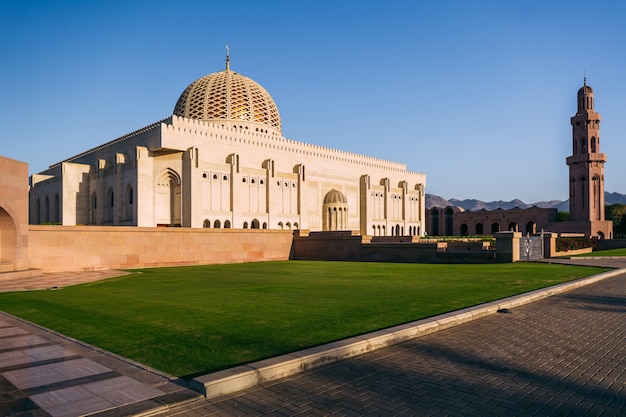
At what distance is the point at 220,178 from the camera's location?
39.3 metres

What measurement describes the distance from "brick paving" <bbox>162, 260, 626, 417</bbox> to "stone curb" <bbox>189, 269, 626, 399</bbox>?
0.11m

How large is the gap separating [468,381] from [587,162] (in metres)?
57.1

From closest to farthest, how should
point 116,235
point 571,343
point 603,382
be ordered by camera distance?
point 603,382
point 571,343
point 116,235

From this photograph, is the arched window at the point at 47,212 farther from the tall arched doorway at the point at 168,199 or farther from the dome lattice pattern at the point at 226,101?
the dome lattice pattern at the point at 226,101

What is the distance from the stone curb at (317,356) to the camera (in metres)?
4.20

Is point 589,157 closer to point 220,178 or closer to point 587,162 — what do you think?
point 587,162

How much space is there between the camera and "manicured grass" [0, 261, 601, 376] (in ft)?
18.1

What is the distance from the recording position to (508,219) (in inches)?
2469

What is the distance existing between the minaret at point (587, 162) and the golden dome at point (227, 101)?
35.4 m

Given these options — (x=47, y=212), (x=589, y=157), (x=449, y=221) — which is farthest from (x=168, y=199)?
(x=589, y=157)

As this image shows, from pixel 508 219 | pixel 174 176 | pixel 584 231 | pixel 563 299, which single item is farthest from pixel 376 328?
pixel 508 219

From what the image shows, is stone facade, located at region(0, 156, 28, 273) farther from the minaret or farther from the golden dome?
the minaret

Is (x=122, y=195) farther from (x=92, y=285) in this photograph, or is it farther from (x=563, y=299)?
(x=563, y=299)

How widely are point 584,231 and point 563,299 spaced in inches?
1971
